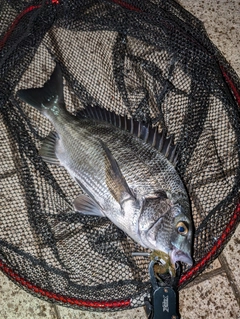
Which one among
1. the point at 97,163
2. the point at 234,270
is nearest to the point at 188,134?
the point at 97,163

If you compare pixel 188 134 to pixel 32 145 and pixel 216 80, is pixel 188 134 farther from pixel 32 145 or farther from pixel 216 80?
pixel 32 145

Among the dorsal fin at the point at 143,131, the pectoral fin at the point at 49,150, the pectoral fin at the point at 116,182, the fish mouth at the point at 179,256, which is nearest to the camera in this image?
the fish mouth at the point at 179,256

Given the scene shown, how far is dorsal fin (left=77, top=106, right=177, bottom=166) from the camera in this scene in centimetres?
218

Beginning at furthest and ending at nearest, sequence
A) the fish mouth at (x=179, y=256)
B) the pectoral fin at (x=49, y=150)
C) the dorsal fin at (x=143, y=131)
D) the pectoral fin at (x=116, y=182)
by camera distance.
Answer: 1. the pectoral fin at (x=49, y=150)
2. the dorsal fin at (x=143, y=131)
3. the pectoral fin at (x=116, y=182)
4. the fish mouth at (x=179, y=256)

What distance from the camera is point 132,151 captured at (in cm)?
212

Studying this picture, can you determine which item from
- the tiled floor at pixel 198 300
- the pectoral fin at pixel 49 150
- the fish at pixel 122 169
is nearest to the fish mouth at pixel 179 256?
the fish at pixel 122 169

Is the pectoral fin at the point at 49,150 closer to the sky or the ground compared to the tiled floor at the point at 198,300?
closer to the sky

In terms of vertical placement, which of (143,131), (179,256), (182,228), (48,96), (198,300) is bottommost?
(198,300)

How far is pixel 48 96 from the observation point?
7.95 ft

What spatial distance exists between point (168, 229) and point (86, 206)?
1.81 ft

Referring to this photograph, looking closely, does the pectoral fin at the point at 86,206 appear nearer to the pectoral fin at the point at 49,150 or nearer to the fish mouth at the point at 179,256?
the pectoral fin at the point at 49,150

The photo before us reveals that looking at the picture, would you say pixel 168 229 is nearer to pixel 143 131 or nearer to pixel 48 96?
pixel 143 131

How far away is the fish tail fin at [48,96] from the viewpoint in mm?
2387

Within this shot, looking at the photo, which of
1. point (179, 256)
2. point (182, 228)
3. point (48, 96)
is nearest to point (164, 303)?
point (179, 256)
